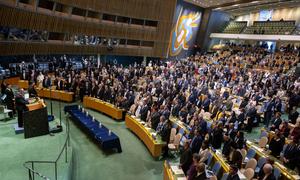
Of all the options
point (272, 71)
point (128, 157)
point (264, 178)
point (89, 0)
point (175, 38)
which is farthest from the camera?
point (175, 38)

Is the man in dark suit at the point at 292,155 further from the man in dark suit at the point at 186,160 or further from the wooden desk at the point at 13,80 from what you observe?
the wooden desk at the point at 13,80

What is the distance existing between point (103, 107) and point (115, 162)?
4794 mm

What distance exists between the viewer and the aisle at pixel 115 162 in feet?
22.9

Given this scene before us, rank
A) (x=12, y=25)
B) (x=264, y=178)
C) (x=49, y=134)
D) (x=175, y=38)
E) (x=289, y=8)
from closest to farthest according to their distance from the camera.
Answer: (x=264, y=178), (x=49, y=134), (x=12, y=25), (x=175, y=38), (x=289, y=8)

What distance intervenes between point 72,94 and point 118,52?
33.3 feet

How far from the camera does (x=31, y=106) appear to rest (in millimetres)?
9758

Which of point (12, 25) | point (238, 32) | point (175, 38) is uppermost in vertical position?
point (238, 32)

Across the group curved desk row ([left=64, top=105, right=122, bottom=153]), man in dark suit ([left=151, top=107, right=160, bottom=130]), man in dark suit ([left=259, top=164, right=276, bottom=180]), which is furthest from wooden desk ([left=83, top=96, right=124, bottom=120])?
man in dark suit ([left=259, top=164, right=276, bottom=180])

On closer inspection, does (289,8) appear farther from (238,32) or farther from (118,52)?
(118,52)

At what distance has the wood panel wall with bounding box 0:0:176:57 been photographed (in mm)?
14570

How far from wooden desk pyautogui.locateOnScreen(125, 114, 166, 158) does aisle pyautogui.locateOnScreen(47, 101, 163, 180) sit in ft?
0.86

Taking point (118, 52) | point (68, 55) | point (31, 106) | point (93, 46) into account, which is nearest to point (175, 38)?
point (118, 52)

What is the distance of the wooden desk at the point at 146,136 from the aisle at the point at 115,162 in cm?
26

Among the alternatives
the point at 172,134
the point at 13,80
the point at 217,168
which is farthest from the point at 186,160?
the point at 13,80
